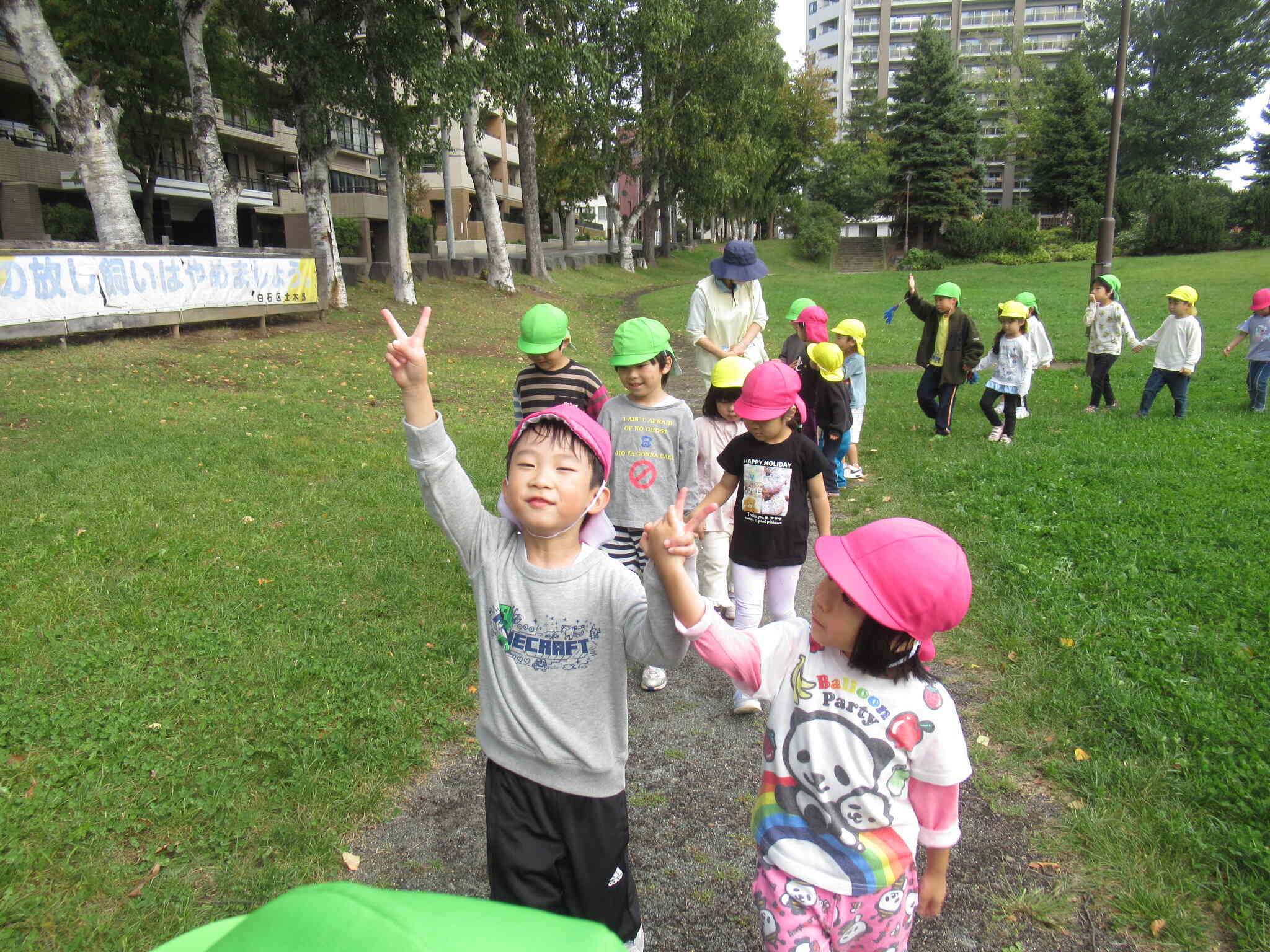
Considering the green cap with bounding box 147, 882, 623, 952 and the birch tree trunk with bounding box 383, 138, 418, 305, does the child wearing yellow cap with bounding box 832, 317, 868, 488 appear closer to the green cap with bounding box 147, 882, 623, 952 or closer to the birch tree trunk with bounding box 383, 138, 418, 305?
the green cap with bounding box 147, 882, 623, 952

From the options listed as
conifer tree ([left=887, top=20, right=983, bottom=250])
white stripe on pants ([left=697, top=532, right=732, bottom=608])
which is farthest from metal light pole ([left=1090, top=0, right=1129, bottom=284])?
conifer tree ([left=887, top=20, right=983, bottom=250])

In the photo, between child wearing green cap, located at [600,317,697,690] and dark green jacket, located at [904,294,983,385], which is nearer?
child wearing green cap, located at [600,317,697,690]

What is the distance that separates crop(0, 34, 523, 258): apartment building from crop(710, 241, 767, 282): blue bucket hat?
34.9 feet

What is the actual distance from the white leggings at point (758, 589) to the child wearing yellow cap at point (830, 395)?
101 inches

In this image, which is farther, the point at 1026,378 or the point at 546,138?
the point at 546,138

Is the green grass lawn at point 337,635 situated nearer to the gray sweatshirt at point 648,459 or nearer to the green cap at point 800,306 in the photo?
the gray sweatshirt at point 648,459

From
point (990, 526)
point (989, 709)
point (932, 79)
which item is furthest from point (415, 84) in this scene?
point (932, 79)

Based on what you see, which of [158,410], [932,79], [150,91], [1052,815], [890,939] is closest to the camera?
[890,939]

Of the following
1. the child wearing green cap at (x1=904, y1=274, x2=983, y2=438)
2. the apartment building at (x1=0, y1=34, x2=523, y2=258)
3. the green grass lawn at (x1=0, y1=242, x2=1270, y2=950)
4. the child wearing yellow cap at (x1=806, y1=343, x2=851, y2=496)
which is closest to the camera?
the green grass lawn at (x1=0, y1=242, x2=1270, y2=950)

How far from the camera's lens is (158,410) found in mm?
9273

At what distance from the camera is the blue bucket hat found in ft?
21.0

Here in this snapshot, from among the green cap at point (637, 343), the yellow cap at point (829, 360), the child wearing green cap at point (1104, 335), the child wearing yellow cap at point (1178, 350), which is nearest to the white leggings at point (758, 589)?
the green cap at point (637, 343)

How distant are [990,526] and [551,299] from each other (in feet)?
73.1

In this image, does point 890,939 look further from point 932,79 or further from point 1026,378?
point 932,79
